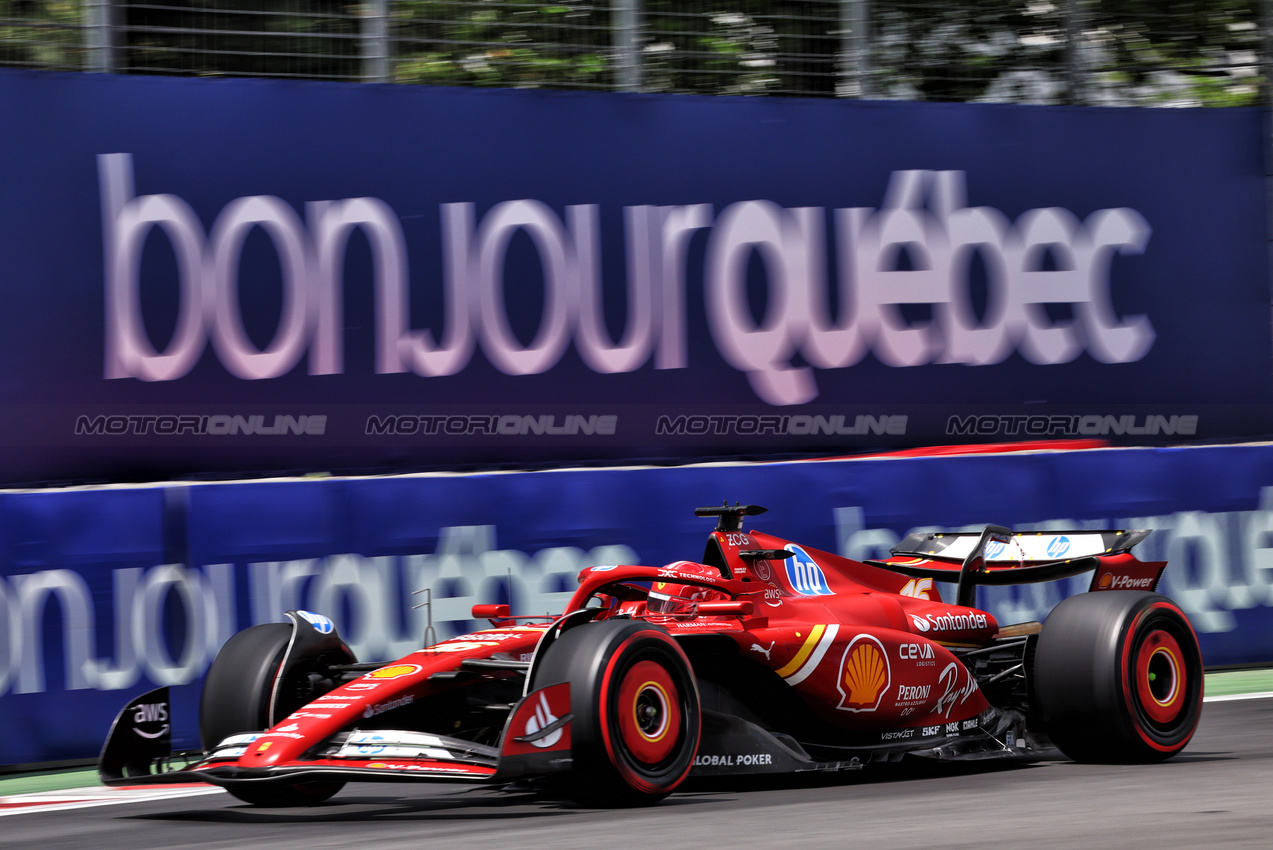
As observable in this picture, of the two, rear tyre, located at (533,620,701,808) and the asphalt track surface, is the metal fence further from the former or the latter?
rear tyre, located at (533,620,701,808)

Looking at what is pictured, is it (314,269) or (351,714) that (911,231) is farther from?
(351,714)

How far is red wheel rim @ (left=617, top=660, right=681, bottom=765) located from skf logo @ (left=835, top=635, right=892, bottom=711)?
2.98 ft

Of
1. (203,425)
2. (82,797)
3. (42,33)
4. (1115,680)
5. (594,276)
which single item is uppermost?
(42,33)

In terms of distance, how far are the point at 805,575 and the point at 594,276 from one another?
13.5ft

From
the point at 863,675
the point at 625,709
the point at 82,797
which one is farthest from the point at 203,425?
the point at 625,709

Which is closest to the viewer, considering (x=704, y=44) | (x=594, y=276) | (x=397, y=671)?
(x=397, y=671)

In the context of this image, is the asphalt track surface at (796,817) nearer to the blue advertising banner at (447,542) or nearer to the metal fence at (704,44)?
the blue advertising banner at (447,542)

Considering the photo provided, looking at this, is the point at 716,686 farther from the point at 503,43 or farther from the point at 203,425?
the point at 503,43

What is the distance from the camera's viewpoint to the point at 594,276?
10461mm

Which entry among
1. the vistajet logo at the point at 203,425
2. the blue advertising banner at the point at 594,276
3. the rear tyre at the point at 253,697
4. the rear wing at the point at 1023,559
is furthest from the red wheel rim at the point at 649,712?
the vistajet logo at the point at 203,425

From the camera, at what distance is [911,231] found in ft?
36.4

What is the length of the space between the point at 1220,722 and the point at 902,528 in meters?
2.17

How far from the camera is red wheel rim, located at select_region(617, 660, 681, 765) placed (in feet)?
18.0

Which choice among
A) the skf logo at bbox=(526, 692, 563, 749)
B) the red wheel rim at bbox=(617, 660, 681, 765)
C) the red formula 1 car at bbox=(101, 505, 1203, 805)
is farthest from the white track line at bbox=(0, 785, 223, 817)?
the red wheel rim at bbox=(617, 660, 681, 765)
